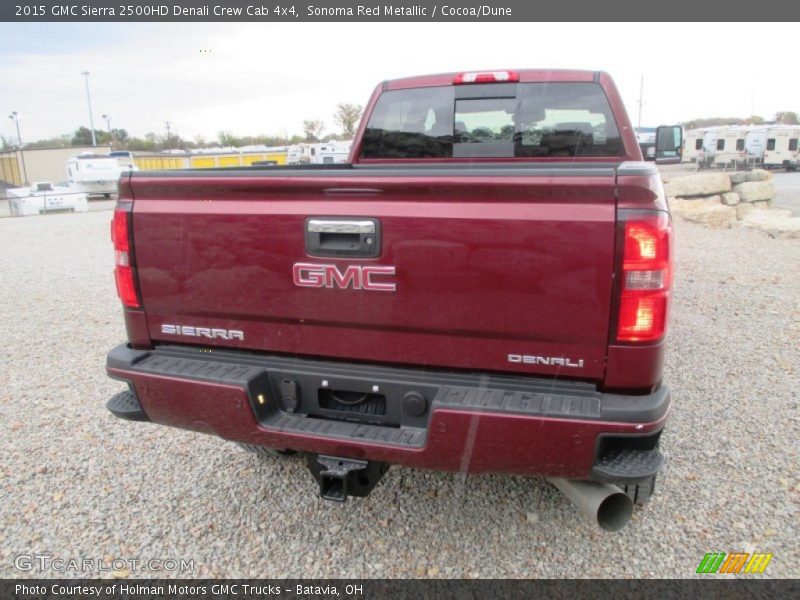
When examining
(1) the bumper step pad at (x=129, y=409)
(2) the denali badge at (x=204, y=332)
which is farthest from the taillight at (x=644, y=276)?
(1) the bumper step pad at (x=129, y=409)

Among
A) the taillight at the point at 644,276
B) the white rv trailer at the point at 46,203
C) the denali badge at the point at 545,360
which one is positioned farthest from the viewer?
the white rv trailer at the point at 46,203

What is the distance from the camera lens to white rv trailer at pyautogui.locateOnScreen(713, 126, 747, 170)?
3881cm

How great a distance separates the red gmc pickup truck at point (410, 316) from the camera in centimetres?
215

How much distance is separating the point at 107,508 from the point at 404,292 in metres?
2.12

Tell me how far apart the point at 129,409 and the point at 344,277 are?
1.30m

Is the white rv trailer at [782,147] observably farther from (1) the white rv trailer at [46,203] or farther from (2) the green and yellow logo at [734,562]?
Result: (2) the green and yellow logo at [734,562]

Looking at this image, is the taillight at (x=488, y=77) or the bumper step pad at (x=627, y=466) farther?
the taillight at (x=488, y=77)

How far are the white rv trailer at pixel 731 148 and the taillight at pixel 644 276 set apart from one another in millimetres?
42236

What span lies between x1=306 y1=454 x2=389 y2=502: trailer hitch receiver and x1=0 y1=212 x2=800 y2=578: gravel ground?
396mm

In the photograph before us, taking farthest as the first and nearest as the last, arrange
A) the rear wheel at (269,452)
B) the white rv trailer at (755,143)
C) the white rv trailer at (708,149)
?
1. the white rv trailer at (708,149)
2. the white rv trailer at (755,143)
3. the rear wheel at (269,452)

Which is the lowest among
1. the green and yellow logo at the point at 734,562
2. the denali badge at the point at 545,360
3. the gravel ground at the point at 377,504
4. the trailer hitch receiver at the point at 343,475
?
the green and yellow logo at the point at 734,562

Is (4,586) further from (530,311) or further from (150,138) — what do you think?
(150,138)

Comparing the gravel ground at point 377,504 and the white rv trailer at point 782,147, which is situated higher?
the white rv trailer at point 782,147

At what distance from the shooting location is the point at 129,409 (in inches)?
111
